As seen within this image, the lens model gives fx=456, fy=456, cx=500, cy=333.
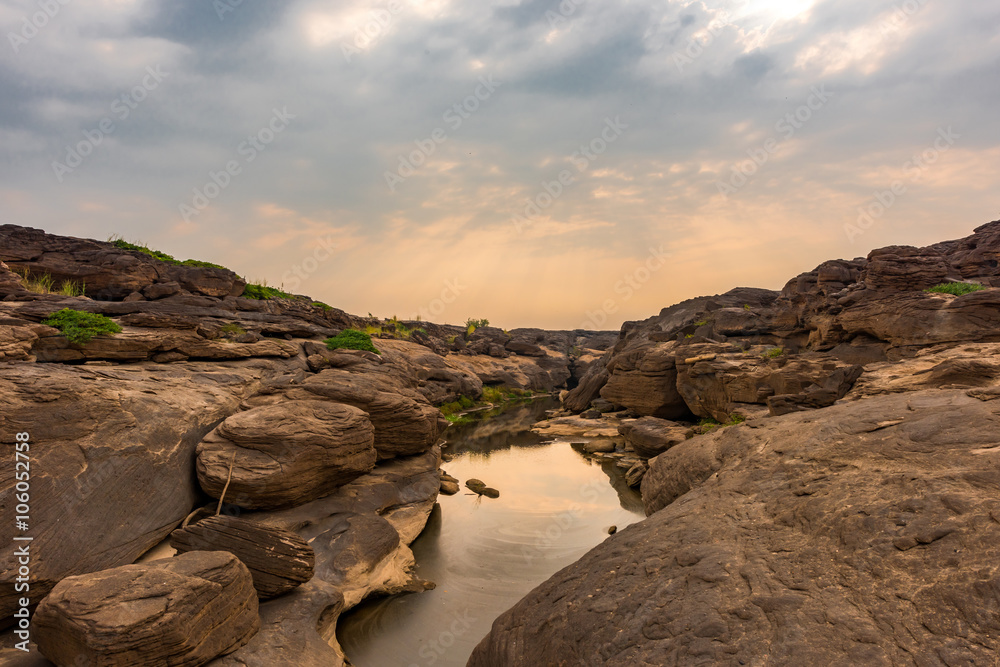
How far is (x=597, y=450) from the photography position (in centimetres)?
2466

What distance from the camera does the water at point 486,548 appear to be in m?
8.52

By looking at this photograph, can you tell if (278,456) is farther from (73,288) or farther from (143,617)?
(73,288)

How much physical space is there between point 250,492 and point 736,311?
30275 mm

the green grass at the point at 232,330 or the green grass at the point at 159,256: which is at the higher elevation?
the green grass at the point at 159,256

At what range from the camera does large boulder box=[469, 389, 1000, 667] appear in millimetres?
3955

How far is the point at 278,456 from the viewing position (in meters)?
10.0

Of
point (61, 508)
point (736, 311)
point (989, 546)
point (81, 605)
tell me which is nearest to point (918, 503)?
point (989, 546)

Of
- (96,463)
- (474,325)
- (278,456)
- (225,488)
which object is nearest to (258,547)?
(225,488)

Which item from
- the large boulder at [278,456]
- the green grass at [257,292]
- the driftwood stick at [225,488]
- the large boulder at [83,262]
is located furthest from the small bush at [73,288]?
the driftwood stick at [225,488]

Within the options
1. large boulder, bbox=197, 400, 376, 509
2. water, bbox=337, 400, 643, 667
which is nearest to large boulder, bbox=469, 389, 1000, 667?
water, bbox=337, 400, 643, 667

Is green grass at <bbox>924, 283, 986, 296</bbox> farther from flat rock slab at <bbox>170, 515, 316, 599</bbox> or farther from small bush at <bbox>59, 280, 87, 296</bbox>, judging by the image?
small bush at <bbox>59, 280, 87, 296</bbox>

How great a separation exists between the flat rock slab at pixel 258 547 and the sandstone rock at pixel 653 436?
16123 mm

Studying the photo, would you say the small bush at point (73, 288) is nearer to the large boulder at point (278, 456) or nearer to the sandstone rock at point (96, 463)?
the sandstone rock at point (96, 463)

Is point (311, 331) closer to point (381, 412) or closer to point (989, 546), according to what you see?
point (381, 412)
